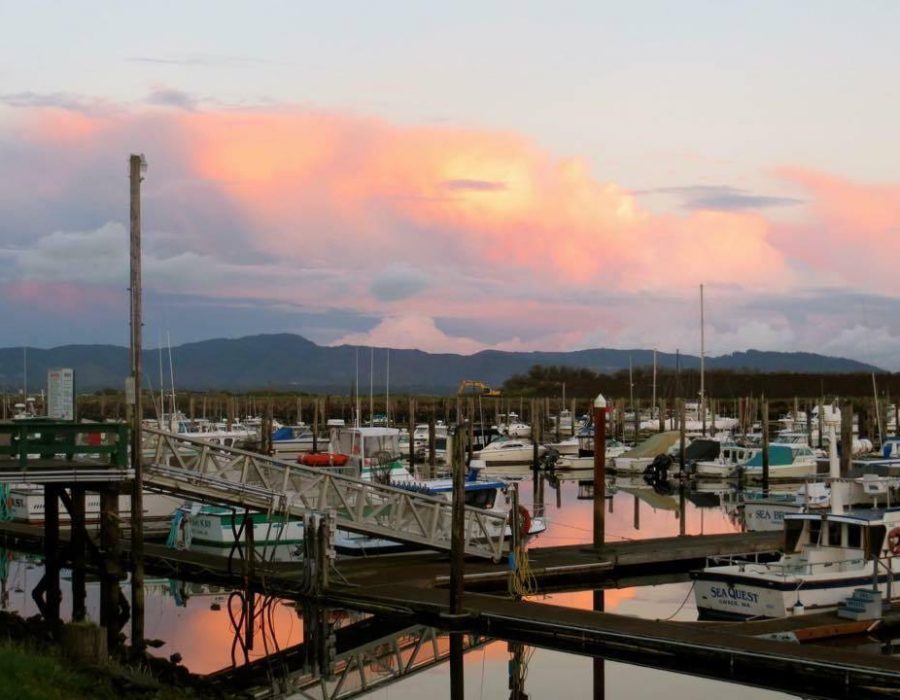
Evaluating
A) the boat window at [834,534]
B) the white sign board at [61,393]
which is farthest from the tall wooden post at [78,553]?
the boat window at [834,534]

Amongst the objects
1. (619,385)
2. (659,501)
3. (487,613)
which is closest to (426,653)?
(487,613)

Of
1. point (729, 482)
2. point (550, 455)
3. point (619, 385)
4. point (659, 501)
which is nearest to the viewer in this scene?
point (659, 501)

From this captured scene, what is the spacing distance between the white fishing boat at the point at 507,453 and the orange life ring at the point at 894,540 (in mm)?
49011

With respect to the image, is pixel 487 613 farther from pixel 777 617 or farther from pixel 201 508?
pixel 201 508

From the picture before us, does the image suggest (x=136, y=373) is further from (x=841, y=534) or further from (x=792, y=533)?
(x=841, y=534)

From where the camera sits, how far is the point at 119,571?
2747 cm

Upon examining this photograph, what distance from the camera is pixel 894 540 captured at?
27359 millimetres

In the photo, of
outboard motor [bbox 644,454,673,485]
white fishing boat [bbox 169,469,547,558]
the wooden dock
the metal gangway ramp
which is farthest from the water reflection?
outboard motor [bbox 644,454,673,485]

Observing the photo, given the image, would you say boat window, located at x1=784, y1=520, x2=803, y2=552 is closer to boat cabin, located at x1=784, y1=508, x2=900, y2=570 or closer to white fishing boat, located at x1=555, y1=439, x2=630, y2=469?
boat cabin, located at x1=784, y1=508, x2=900, y2=570

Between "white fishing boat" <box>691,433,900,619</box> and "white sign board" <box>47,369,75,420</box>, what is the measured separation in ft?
46.5

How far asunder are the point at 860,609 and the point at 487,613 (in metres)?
7.54

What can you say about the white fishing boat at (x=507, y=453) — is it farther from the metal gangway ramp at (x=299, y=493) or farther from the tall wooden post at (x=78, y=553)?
the tall wooden post at (x=78, y=553)

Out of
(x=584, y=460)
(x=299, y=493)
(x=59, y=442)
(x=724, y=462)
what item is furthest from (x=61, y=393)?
(x=584, y=460)

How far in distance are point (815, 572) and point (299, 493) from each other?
11.6 meters
